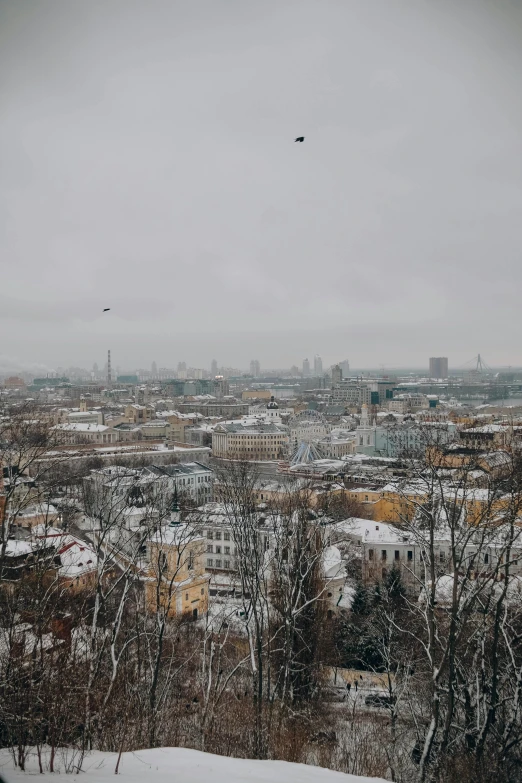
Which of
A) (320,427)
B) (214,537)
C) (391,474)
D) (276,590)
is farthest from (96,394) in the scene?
(276,590)

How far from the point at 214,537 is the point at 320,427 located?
34.3m

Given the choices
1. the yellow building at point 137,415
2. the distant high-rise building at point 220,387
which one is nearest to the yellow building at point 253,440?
the yellow building at point 137,415

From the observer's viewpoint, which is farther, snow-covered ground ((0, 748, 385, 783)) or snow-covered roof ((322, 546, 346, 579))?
snow-covered roof ((322, 546, 346, 579))

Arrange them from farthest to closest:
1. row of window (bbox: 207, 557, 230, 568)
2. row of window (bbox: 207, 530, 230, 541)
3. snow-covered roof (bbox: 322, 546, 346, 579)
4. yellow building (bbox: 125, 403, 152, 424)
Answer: yellow building (bbox: 125, 403, 152, 424)
row of window (bbox: 207, 557, 230, 568)
row of window (bbox: 207, 530, 230, 541)
snow-covered roof (bbox: 322, 546, 346, 579)

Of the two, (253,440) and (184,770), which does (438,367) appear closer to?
(253,440)

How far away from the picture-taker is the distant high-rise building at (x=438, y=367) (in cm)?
16738

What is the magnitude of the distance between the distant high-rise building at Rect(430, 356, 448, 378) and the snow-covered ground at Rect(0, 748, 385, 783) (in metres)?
171

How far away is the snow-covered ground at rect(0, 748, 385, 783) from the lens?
349 cm

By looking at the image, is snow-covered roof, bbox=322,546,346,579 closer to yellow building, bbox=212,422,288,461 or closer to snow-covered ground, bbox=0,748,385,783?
snow-covered ground, bbox=0,748,385,783

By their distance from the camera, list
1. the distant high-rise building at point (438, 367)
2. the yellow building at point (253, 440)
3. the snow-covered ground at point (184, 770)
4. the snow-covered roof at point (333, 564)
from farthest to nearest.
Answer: the distant high-rise building at point (438, 367) < the yellow building at point (253, 440) < the snow-covered roof at point (333, 564) < the snow-covered ground at point (184, 770)

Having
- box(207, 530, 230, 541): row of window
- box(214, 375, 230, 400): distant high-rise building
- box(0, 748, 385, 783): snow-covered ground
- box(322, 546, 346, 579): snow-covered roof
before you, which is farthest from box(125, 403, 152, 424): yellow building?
box(0, 748, 385, 783): snow-covered ground

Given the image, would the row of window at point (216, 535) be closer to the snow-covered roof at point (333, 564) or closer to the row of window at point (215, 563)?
the row of window at point (215, 563)

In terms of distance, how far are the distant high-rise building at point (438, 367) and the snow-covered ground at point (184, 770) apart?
6717 inches

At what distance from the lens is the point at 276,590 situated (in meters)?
8.94
